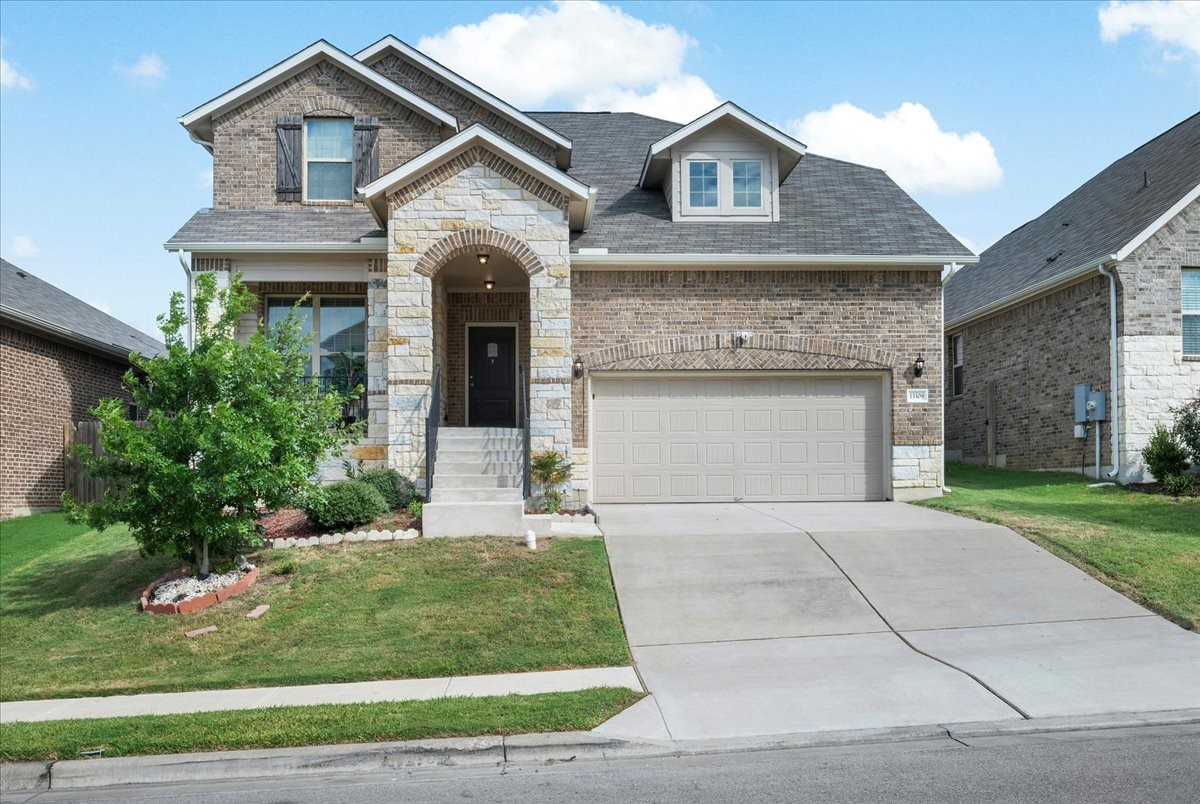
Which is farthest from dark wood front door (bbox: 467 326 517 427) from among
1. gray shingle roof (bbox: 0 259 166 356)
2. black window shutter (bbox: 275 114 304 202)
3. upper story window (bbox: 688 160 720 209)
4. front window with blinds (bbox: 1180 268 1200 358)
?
front window with blinds (bbox: 1180 268 1200 358)

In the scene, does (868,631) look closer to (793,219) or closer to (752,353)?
(752,353)


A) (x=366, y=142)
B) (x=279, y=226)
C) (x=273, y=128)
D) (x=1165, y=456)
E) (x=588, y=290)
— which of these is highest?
(x=273, y=128)

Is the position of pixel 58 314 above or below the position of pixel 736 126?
below

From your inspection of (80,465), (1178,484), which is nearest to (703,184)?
(1178,484)

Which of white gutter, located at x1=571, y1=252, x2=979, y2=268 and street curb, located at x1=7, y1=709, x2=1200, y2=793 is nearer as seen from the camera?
street curb, located at x1=7, y1=709, x2=1200, y2=793

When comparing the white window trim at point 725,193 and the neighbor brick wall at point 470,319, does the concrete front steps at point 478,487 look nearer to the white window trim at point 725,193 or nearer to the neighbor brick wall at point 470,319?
the neighbor brick wall at point 470,319

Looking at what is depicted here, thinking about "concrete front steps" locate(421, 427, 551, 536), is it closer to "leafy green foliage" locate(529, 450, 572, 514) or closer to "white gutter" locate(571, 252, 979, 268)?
"leafy green foliage" locate(529, 450, 572, 514)

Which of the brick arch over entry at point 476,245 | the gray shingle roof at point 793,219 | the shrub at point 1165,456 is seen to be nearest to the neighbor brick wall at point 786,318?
the gray shingle roof at point 793,219

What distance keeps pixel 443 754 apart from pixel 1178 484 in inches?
536

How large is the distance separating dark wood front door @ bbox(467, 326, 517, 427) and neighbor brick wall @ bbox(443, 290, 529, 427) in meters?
0.12

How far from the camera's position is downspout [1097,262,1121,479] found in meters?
16.6

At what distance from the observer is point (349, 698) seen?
305 inches

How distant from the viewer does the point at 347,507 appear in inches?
503

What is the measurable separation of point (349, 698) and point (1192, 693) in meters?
6.48
